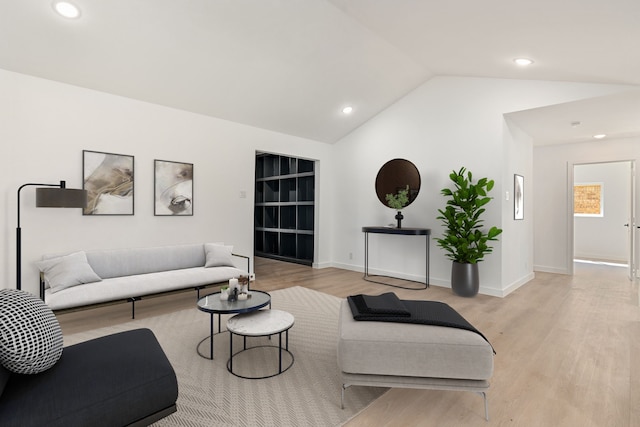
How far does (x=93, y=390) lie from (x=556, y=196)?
7543 mm

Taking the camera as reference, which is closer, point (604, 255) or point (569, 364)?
point (569, 364)

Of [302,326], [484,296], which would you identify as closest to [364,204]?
[484,296]

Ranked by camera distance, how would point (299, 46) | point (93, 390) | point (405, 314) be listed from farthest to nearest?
point (299, 46)
point (405, 314)
point (93, 390)

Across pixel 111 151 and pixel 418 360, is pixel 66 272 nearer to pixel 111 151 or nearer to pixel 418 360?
pixel 111 151

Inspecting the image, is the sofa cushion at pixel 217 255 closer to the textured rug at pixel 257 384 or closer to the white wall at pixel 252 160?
the white wall at pixel 252 160

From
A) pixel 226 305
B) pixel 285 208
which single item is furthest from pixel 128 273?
pixel 285 208

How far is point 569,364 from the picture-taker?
2.64 meters

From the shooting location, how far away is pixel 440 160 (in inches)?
213

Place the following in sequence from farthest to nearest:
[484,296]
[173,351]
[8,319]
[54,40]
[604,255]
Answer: [604,255] < [484,296] < [54,40] < [173,351] < [8,319]

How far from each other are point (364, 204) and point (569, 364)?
4172 mm

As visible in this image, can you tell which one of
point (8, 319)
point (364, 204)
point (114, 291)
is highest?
point (364, 204)

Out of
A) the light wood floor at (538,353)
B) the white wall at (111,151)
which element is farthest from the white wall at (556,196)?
the white wall at (111,151)

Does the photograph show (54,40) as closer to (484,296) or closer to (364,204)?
(364,204)

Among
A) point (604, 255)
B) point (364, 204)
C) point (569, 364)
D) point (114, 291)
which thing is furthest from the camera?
point (604, 255)
